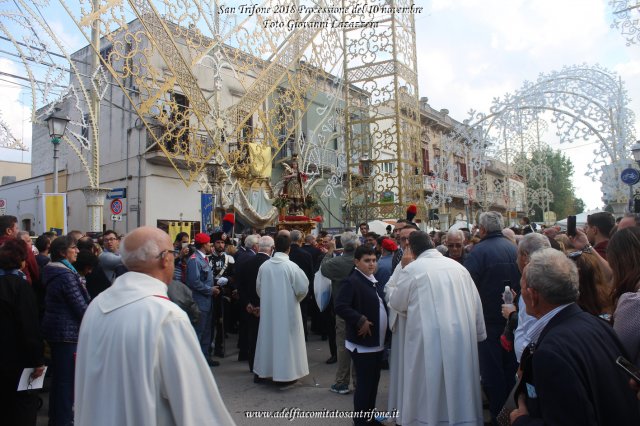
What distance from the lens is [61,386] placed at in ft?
13.9

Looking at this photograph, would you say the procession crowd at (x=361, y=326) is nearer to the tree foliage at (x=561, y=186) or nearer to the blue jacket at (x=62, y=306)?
the blue jacket at (x=62, y=306)

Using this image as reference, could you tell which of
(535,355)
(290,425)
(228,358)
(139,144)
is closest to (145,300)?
(535,355)

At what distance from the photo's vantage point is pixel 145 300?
6.75 feet

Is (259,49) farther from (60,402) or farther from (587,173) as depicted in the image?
(60,402)

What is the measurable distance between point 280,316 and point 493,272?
9.01 ft

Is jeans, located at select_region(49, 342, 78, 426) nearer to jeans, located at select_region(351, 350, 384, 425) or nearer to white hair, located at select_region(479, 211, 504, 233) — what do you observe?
jeans, located at select_region(351, 350, 384, 425)

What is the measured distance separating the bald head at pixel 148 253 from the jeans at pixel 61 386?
8.63 ft

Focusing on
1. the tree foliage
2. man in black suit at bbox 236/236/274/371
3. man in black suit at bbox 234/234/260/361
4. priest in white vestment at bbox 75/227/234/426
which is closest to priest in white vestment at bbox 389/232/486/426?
priest in white vestment at bbox 75/227/234/426

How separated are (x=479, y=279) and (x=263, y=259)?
3145mm

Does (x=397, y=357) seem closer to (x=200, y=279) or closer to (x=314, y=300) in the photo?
(x=200, y=279)

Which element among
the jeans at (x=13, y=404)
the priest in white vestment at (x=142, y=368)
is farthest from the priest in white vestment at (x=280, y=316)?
the priest in white vestment at (x=142, y=368)

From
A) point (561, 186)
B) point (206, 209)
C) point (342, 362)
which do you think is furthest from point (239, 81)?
point (561, 186)

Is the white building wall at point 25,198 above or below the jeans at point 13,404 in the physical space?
above

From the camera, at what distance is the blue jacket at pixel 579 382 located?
174cm
